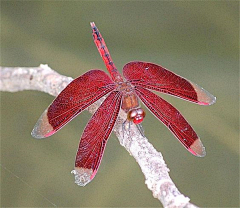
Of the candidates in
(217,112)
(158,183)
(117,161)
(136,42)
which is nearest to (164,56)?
(136,42)

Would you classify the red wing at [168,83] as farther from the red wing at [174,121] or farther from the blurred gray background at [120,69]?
the blurred gray background at [120,69]

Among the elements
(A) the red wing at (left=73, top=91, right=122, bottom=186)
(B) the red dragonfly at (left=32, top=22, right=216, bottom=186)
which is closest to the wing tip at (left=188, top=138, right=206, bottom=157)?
(B) the red dragonfly at (left=32, top=22, right=216, bottom=186)

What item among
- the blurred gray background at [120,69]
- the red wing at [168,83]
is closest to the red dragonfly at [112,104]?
the red wing at [168,83]

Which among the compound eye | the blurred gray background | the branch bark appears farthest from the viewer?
the blurred gray background

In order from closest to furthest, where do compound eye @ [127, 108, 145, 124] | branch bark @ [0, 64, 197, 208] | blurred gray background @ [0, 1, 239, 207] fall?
branch bark @ [0, 64, 197, 208], compound eye @ [127, 108, 145, 124], blurred gray background @ [0, 1, 239, 207]

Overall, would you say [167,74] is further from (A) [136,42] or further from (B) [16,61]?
(B) [16,61]

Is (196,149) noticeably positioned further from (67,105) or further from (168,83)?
(67,105)

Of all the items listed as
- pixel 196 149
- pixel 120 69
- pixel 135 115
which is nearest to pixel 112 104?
pixel 135 115

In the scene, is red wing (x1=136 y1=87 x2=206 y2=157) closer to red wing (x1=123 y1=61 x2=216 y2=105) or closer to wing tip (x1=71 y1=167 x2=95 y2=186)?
red wing (x1=123 y1=61 x2=216 y2=105)
